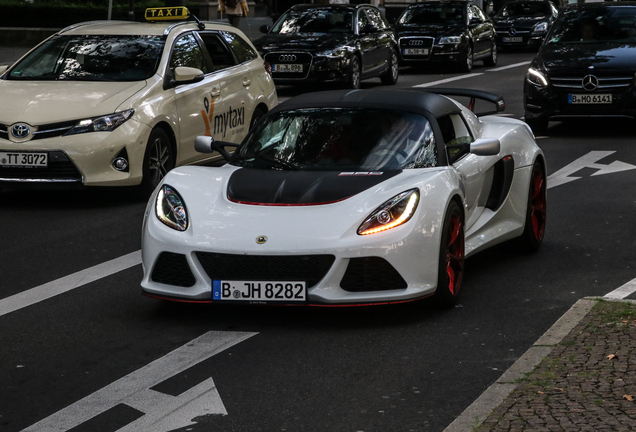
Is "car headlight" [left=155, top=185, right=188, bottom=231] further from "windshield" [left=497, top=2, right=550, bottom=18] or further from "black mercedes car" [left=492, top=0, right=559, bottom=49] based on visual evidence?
"windshield" [left=497, top=2, right=550, bottom=18]

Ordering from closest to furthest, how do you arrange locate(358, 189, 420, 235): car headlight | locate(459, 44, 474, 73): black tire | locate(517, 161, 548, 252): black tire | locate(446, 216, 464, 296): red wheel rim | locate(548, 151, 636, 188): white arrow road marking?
locate(358, 189, 420, 235): car headlight < locate(446, 216, 464, 296): red wheel rim < locate(517, 161, 548, 252): black tire < locate(548, 151, 636, 188): white arrow road marking < locate(459, 44, 474, 73): black tire

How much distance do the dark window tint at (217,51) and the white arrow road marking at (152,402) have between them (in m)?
6.82

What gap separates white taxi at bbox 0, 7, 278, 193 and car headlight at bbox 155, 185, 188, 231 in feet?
11.3

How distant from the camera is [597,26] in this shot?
15844 mm

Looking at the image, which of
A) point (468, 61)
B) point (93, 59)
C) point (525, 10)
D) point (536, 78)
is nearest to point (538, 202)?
point (93, 59)

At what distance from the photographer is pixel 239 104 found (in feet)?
40.0

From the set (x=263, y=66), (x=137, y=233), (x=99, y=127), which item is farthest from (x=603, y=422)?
(x=263, y=66)

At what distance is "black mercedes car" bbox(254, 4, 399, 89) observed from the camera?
66.1 ft

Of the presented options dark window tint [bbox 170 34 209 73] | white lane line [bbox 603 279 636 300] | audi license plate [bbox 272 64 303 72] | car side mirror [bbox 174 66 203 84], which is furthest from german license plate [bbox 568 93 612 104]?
white lane line [bbox 603 279 636 300]

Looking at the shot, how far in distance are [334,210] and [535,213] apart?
2.59 metres

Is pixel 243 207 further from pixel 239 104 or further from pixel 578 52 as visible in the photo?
pixel 578 52

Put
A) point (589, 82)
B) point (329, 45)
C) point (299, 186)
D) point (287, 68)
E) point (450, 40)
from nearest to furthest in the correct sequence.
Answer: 1. point (299, 186)
2. point (589, 82)
3. point (287, 68)
4. point (329, 45)
5. point (450, 40)

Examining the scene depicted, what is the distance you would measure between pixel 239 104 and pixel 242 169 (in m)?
5.42

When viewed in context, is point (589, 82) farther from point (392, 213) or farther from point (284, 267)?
point (284, 267)
